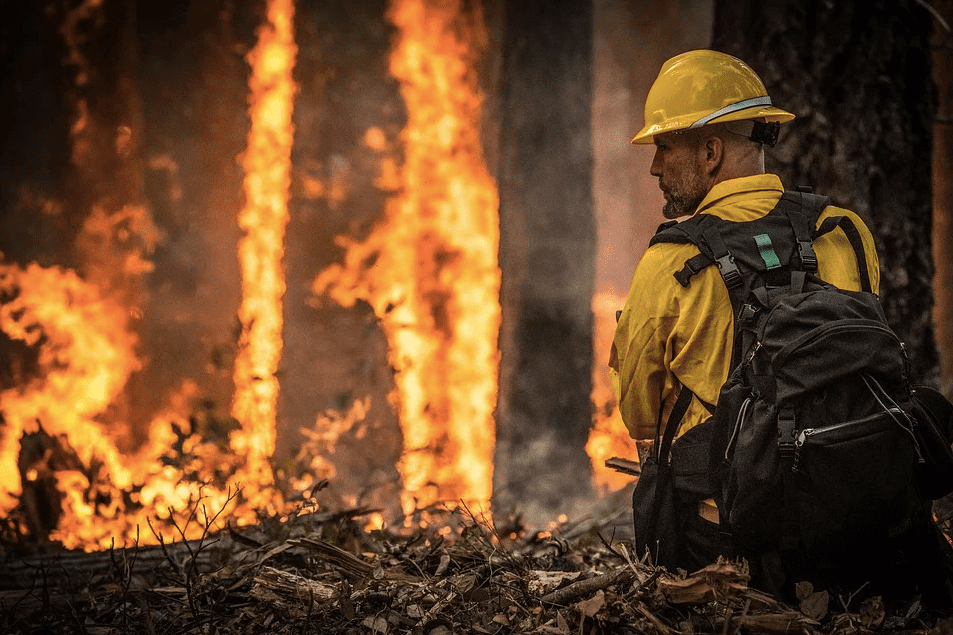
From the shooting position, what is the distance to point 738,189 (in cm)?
274

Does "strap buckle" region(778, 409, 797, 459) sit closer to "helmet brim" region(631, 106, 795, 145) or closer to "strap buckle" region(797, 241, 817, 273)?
"strap buckle" region(797, 241, 817, 273)

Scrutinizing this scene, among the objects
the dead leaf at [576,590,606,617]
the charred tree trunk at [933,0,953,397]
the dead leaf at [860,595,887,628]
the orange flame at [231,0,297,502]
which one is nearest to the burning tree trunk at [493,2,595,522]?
the orange flame at [231,0,297,502]

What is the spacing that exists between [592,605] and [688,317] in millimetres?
888

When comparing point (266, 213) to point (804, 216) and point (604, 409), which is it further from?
point (804, 216)

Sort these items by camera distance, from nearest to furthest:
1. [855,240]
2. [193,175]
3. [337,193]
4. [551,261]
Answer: [855,240], [551,261], [337,193], [193,175]

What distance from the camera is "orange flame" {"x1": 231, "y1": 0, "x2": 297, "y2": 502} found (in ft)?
28.7

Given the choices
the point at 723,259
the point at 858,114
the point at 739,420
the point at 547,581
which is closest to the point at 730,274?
the point at 723,259

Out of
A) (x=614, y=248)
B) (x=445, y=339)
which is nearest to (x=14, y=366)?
(x=445, y=339)

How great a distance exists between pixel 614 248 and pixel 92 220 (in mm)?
4961

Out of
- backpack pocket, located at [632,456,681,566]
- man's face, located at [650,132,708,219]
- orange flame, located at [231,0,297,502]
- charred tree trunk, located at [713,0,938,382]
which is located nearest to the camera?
backpack pocket, located at [632,456,681,566]

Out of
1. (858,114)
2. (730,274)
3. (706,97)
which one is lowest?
(730,274)

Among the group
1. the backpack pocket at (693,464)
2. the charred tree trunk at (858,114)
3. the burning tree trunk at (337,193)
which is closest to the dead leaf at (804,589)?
the backpack pocket at (693,464)

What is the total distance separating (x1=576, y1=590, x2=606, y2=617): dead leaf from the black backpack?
432 millimetres

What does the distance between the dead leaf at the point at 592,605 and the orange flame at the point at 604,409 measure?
16.9 ft
